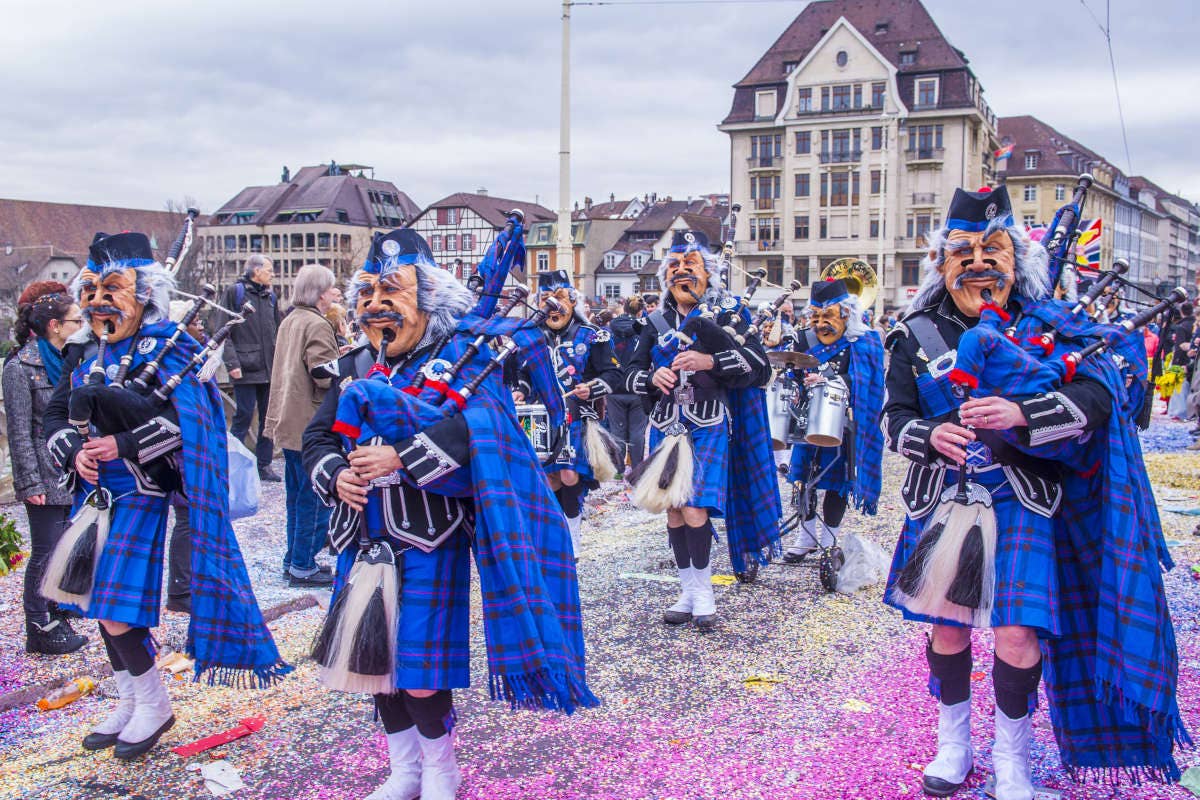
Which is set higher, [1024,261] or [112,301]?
[1024,261]

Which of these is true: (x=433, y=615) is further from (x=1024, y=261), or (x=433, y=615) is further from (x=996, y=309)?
(x=1024, y=261)

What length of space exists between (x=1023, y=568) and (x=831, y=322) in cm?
380

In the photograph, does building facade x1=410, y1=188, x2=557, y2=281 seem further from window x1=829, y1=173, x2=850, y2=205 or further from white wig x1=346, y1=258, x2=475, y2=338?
white wig x1=346, y1=258, x2=475, y2=338

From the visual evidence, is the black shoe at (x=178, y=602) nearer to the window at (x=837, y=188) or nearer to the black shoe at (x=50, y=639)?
the black shoe at (x=50, y=639)

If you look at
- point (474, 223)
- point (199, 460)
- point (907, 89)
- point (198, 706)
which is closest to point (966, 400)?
point (199, 460)

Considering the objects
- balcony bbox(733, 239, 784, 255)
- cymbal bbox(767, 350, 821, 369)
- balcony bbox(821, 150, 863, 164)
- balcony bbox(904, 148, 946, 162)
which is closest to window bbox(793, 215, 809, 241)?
balcony bbox(733, 239, 784, 255)

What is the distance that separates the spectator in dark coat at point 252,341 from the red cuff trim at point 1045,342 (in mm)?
7030

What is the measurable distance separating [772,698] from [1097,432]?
6.38 ft

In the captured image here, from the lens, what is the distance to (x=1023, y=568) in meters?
3.19

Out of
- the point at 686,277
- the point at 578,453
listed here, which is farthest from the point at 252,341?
the point at 686,277

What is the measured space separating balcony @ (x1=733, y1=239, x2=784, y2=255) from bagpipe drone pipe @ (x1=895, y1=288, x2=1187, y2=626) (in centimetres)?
4558

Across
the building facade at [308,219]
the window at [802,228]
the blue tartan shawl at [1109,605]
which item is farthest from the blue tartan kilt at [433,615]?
the building facade at [308,219]

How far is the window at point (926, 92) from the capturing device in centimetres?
4522

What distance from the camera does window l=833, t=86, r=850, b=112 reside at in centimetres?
4628
